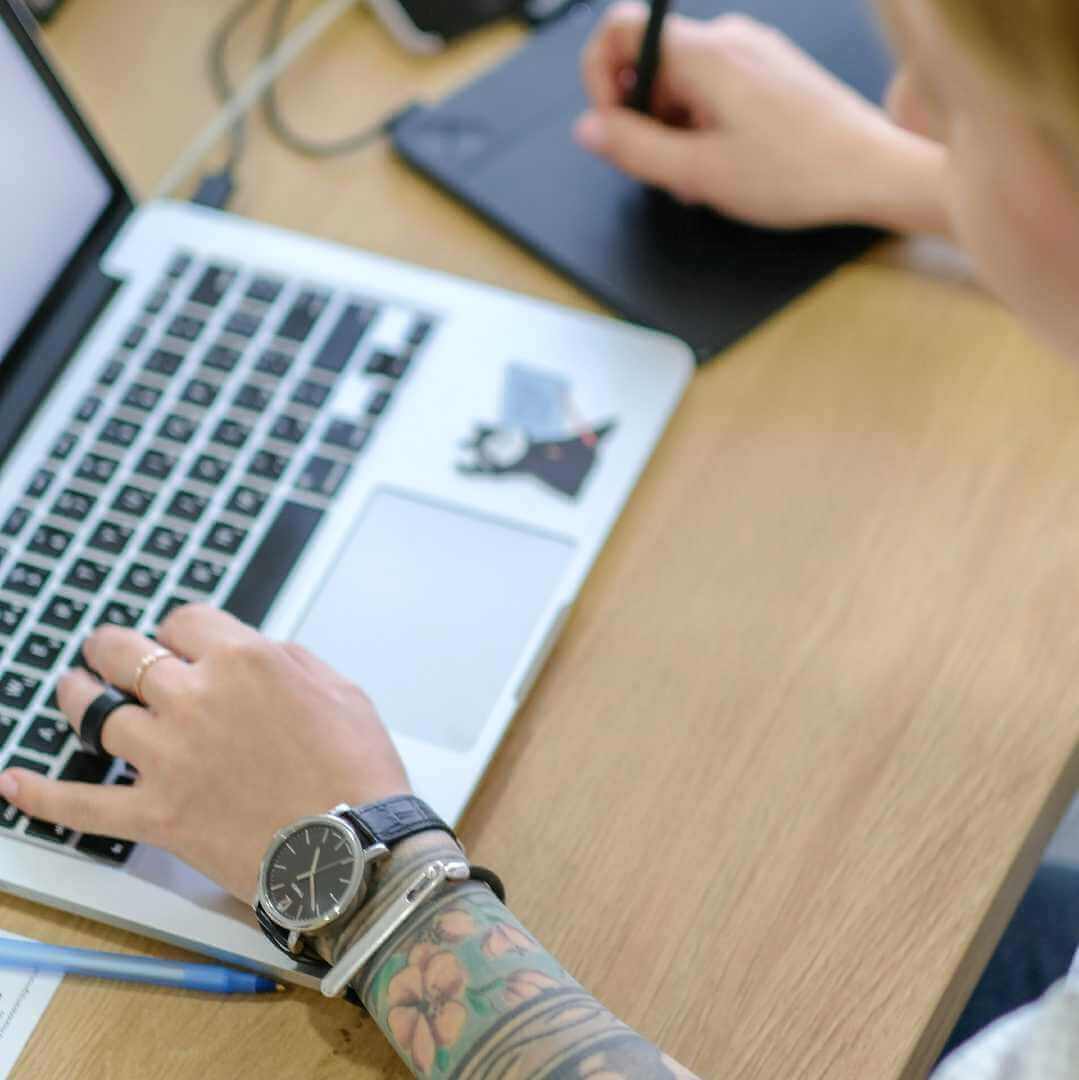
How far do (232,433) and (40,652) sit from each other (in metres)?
0.15

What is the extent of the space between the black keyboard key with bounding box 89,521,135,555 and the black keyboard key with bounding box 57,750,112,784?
0.34 ft

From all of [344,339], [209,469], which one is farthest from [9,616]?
[344,339]

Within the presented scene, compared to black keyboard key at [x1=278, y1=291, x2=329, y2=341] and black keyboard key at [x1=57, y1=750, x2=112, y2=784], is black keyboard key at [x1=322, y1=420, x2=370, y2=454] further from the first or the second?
black keyboard key at [x1=57, y1=750, x2=112, y2=784]

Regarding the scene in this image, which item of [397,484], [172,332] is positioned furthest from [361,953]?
[172,332]

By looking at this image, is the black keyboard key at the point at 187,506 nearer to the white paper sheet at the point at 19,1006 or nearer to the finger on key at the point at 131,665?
the finger on key at the point at 131,665

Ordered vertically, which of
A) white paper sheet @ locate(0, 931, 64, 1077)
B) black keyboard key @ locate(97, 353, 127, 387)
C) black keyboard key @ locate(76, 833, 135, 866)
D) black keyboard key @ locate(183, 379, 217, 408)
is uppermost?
black keyboard key @ locate(183, 379, 217, 408)

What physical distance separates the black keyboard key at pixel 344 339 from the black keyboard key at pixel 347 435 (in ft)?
0.11

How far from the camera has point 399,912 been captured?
536mm

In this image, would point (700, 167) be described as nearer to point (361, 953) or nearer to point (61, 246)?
point (61, 246)

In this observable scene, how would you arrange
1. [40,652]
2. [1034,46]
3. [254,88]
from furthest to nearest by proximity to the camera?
1. [254,88]
2. [40,652]
3. [1034,46]

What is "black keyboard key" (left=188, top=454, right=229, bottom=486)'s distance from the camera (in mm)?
667

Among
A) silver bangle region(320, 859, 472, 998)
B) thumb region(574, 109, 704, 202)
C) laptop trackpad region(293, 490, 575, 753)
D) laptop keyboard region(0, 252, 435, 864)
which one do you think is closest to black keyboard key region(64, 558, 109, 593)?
laptop keyboard region(0, 252, 435, 864)

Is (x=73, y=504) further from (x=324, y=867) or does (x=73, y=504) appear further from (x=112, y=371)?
(x=324, y=867)

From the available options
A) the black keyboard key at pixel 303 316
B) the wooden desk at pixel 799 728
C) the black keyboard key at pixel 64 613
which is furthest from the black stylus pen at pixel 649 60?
the black keyboard key at pixel 64 613
